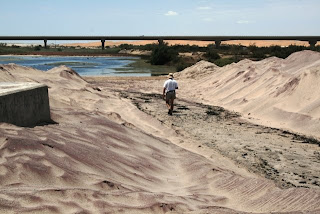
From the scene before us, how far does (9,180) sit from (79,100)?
891 cm

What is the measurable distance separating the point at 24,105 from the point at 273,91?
9695 mm

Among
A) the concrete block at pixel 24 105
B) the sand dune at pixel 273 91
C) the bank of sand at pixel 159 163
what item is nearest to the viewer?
the bank of sand at pixel 159 163

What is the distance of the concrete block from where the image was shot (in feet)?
18.7

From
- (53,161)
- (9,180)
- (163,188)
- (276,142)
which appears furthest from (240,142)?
(9,180)

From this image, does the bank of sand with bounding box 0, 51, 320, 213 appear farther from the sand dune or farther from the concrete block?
the concrete block

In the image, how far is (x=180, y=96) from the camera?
17703mm

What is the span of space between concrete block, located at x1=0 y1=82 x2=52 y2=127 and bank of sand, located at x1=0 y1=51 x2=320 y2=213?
0.26 meters

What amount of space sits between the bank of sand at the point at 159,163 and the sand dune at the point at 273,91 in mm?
104

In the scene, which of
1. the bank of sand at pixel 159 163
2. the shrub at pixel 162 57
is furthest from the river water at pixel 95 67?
the bank of sand at pixel 159 163

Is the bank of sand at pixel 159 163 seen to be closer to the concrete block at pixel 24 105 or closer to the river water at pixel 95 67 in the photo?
the concrete block at pixel 24 105

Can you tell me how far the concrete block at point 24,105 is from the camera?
18.7 ft

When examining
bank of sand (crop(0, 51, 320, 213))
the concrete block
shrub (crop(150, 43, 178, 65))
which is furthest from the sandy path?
shrub (crop(150, 43, 178, 65))

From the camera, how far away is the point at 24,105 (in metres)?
6.27

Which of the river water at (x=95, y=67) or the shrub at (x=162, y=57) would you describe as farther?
the shrub at (x=162, y=57)
